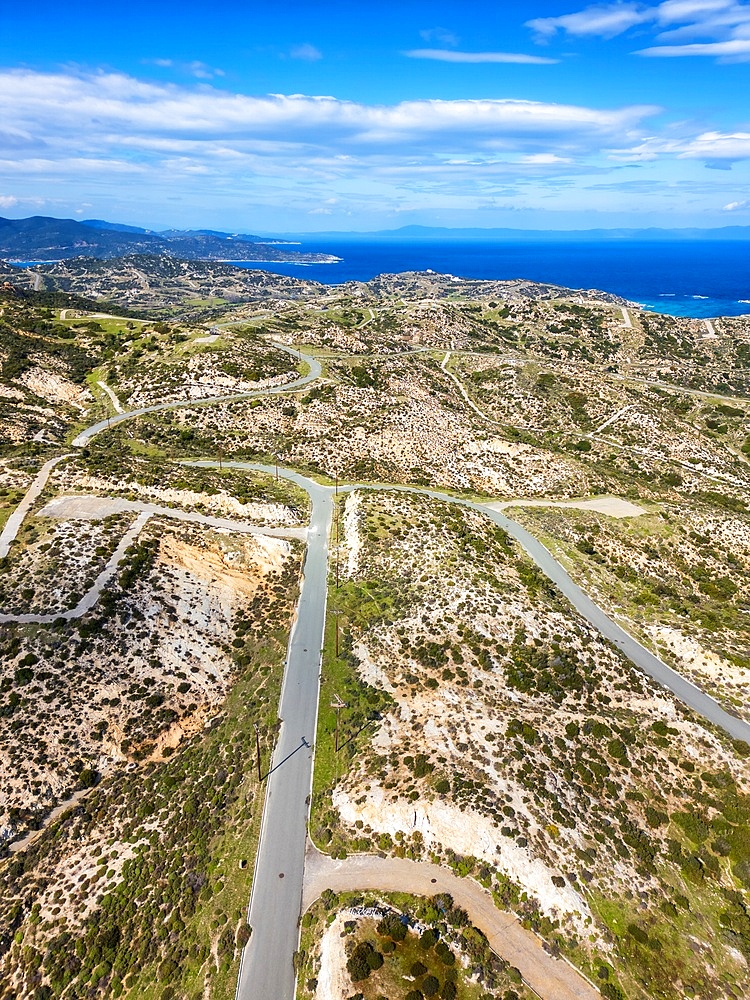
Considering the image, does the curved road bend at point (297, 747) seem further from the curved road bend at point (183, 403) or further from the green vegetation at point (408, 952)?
the curved road bend at point (183, 403)

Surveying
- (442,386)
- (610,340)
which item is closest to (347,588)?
(442,386)

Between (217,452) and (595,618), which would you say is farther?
(217,452)

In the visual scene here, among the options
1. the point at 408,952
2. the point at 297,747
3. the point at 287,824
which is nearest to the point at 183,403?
the point at 297,747

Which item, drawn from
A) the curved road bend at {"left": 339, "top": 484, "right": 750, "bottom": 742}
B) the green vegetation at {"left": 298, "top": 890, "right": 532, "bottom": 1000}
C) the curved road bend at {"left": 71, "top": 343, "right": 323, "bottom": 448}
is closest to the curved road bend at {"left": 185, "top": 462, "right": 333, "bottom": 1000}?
the green vegetation at {"left": 298, "top": 890, "right": 532, "bottom": 1000}

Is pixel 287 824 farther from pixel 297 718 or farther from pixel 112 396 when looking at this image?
pixel 112 396

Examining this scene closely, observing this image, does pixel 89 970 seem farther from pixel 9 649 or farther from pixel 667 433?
pixel 667 433
